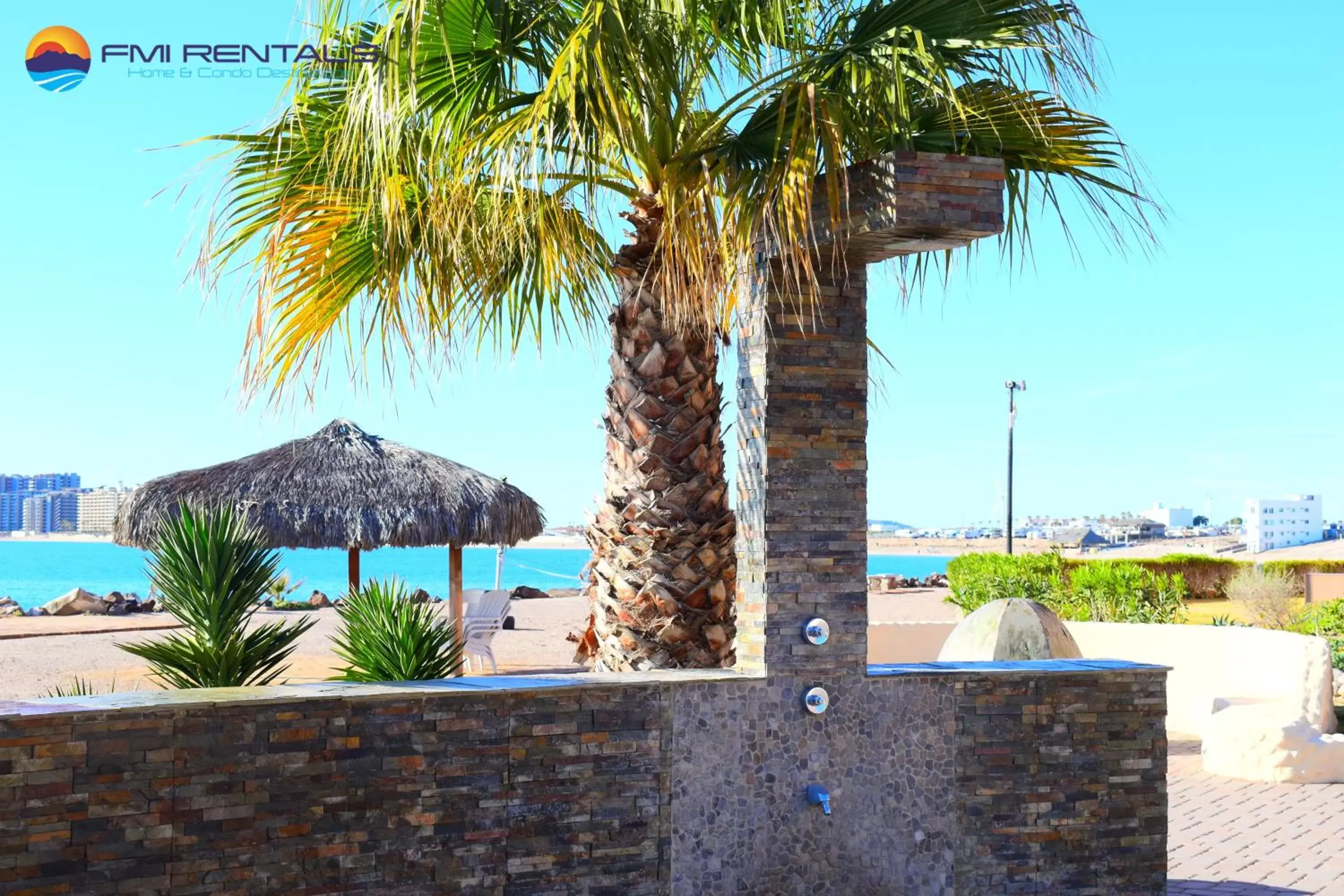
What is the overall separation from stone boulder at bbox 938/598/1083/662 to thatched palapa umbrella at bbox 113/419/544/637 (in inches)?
243

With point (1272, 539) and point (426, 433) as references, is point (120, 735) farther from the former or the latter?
point (1272, 539)

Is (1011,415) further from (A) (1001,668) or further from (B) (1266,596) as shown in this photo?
(A) (1001,668)

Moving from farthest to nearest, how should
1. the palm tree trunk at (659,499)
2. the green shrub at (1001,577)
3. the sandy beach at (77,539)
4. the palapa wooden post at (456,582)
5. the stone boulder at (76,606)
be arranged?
1. the sandy beach at (77,539)
2. the stone boulder at (76,606)
3. the green shrub at (1001,577)
4. the palapa wooden post at (456,582)
5. the palm tree trunk at (659,499)

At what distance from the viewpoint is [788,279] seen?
6.39m

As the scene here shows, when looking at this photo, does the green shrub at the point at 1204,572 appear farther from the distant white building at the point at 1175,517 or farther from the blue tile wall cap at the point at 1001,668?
the distant white building at the point at 1175,517

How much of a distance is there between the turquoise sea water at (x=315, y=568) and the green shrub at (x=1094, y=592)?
33852 mm

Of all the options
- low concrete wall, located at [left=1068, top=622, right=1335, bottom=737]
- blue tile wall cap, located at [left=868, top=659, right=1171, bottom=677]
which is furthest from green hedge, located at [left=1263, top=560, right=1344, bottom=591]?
blue tile wall cap, located at [left=868, top=659, right=1171, bottom=677]

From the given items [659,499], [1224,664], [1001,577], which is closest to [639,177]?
[659,499]

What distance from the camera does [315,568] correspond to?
97.6 meters

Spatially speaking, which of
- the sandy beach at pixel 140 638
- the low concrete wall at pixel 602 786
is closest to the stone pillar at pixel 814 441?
the low concrete wall at pixel 602 786

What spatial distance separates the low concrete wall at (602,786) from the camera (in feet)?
16.6

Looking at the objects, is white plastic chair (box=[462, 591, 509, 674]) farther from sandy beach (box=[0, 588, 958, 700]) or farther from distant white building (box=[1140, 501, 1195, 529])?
distant white building (box=[1140, 501, 1195, 529])

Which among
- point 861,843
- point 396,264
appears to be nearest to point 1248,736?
point 861,843

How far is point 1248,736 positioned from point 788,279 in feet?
21.4
